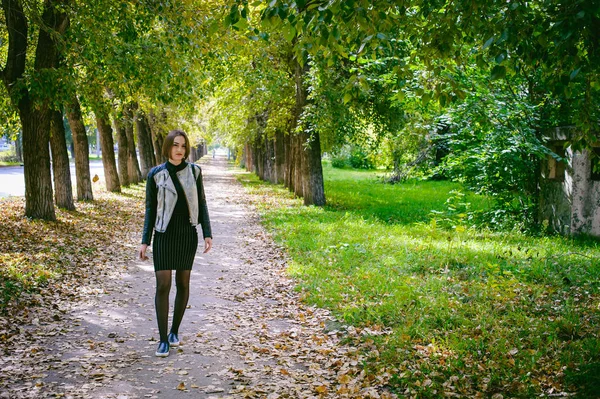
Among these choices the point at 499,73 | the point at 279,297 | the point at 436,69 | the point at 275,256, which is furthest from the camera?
the point at 275,256

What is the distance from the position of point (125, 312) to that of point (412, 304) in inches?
153

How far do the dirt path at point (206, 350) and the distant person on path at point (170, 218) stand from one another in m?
0.55

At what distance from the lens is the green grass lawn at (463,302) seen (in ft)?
16.4

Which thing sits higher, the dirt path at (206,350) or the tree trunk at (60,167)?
the tree trunk at (60,167)

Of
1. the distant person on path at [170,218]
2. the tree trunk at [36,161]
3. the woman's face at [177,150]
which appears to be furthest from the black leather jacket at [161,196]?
the tree trunk at [36,161]

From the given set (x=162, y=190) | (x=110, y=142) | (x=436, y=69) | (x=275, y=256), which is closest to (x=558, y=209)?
(x=275, y=256)

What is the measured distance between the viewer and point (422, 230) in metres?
13.5

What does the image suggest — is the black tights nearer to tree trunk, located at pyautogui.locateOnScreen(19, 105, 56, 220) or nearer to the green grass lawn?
the green grass lawn

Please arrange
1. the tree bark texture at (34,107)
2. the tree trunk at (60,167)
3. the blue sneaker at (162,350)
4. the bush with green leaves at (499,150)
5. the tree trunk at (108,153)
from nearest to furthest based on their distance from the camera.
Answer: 1. the blue sneaker at (162,350)
2. the bush with green leaves at (499,150)
3. the tree bark texture at (34,107)
4. the tree trunk at (60,167)
5. the tree trunk at (108,153)

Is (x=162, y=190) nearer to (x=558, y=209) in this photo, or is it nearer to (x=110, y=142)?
(x=558, y=209)

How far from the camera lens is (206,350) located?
587 cm

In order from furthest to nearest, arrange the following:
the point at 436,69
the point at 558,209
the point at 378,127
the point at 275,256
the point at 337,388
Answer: the point at 378,127, the point at 558,209, the point at 275,256, the point at 436,69, the point at 337,388

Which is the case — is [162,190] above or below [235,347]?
above

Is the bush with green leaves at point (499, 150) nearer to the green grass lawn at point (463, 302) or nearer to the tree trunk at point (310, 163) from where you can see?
the green grass lawn at point (463, 302)
